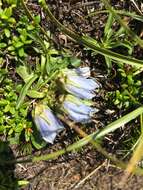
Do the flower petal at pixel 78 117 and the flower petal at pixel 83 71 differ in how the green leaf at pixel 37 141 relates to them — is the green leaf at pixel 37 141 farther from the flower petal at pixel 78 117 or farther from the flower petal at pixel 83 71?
the flower petal at pixel 83 71

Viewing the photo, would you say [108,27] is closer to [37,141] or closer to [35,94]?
[35,94]

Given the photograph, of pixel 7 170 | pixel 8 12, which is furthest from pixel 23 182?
pixel 8 12

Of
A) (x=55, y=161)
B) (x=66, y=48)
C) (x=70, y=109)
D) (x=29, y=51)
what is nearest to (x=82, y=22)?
(x=66, y=48)

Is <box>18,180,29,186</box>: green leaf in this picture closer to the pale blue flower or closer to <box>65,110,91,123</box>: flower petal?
<box>65,110,91,123</box>: flower petal

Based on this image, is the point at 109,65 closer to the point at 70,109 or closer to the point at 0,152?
the point at 70,109

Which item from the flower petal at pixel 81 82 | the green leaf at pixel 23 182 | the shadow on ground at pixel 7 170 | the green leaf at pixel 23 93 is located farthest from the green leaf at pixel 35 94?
the green leaf at pixel 23 182

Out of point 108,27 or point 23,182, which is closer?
point 108,27

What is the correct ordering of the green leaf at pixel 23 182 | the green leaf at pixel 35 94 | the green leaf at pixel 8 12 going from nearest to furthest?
1. the green leaf at pixel 8 12
2. the green leaf at pixel 35 94
3. the green leaf at pixel 23 182

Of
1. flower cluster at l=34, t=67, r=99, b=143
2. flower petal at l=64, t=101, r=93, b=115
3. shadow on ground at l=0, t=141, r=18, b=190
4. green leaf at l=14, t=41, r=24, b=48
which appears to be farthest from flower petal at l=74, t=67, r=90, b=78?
shadow on ground at l=0, t=141, r=18, b=190
